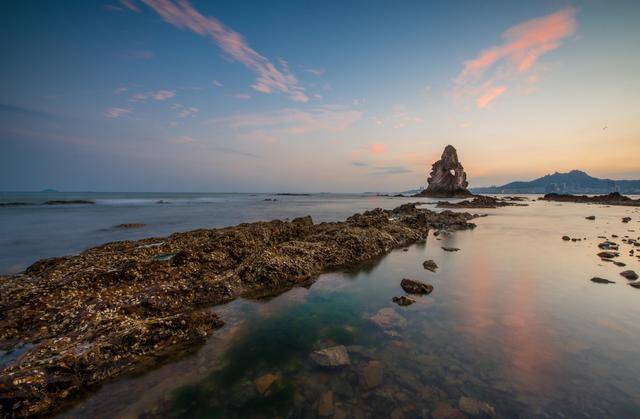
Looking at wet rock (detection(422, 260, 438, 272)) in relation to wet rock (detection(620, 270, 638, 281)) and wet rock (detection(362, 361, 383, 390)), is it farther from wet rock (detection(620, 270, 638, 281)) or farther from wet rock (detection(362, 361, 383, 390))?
wet rock (detection(362, 361, 383, 390))

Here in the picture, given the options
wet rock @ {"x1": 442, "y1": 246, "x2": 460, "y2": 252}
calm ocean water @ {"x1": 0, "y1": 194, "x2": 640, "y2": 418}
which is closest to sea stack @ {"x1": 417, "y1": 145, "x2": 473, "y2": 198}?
wet rock @ {"x1": 442, "y1": 246, "x2": 460, "y2": 252}

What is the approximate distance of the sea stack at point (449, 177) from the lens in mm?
104562

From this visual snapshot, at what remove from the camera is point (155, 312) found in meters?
7.30

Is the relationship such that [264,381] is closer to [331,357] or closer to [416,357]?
[331,357]

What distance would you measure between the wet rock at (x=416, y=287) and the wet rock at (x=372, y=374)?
→ 4.44m

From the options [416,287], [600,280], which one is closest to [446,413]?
[416,287]

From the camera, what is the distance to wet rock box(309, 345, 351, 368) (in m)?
5.26

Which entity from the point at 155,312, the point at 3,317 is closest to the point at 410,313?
the point at 155,312

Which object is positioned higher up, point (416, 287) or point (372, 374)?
point (416, 287)

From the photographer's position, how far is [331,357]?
213 inches

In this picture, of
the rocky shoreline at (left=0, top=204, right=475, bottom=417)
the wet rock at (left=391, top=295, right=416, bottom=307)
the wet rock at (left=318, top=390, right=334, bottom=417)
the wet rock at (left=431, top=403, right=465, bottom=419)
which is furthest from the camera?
the wet rock at (left=391, top=295, right=416, bottom=307)

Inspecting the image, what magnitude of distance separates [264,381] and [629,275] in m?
14.6

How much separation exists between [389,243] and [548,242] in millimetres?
12019

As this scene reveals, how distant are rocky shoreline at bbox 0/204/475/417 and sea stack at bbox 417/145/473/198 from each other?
105148 millimetres
